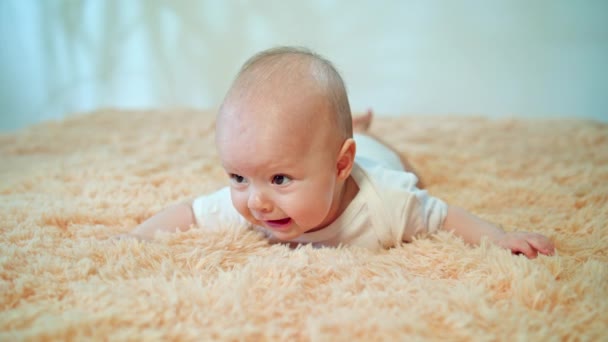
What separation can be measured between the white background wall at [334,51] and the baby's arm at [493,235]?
2.30 metres

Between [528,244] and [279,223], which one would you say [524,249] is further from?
[279,223]

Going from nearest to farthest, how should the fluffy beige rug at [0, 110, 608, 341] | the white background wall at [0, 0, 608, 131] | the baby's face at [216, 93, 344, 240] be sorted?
the fluffy beige rug at [0, 110, 608, 341] → the baby's face at [216, 93, 344, 240] → the white background wall at [0, 0, 608, 131]

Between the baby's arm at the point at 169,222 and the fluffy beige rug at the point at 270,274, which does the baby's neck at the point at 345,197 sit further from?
the baby's arm at the point at 169,222

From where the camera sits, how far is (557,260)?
2.59 feet

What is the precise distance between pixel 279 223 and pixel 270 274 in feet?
0.49

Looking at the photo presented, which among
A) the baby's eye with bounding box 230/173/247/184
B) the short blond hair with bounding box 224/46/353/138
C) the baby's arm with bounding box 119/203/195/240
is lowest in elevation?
the baby's arm with bounding box 119/203/195/240

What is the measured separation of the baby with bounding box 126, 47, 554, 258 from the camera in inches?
32.3

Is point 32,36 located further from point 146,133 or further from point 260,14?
point 146,133

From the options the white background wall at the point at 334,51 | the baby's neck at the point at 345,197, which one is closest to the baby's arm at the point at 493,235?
the baby's neck at the point at 345,197

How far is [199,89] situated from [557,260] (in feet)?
10.4

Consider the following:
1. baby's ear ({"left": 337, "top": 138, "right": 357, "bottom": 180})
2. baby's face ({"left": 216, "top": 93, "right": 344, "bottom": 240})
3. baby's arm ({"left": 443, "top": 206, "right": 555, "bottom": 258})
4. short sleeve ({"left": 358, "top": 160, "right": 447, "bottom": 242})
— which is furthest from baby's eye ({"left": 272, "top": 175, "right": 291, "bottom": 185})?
baby's arm ({"left": 443, "top": 206, "right": 555, "bottom": 258})

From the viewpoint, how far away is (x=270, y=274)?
2.45 ft

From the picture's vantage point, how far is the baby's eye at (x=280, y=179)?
0.84m

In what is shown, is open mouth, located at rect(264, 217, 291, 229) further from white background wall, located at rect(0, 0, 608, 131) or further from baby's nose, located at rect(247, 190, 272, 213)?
white background wall, located at rect(0, 0, 608, 131)
